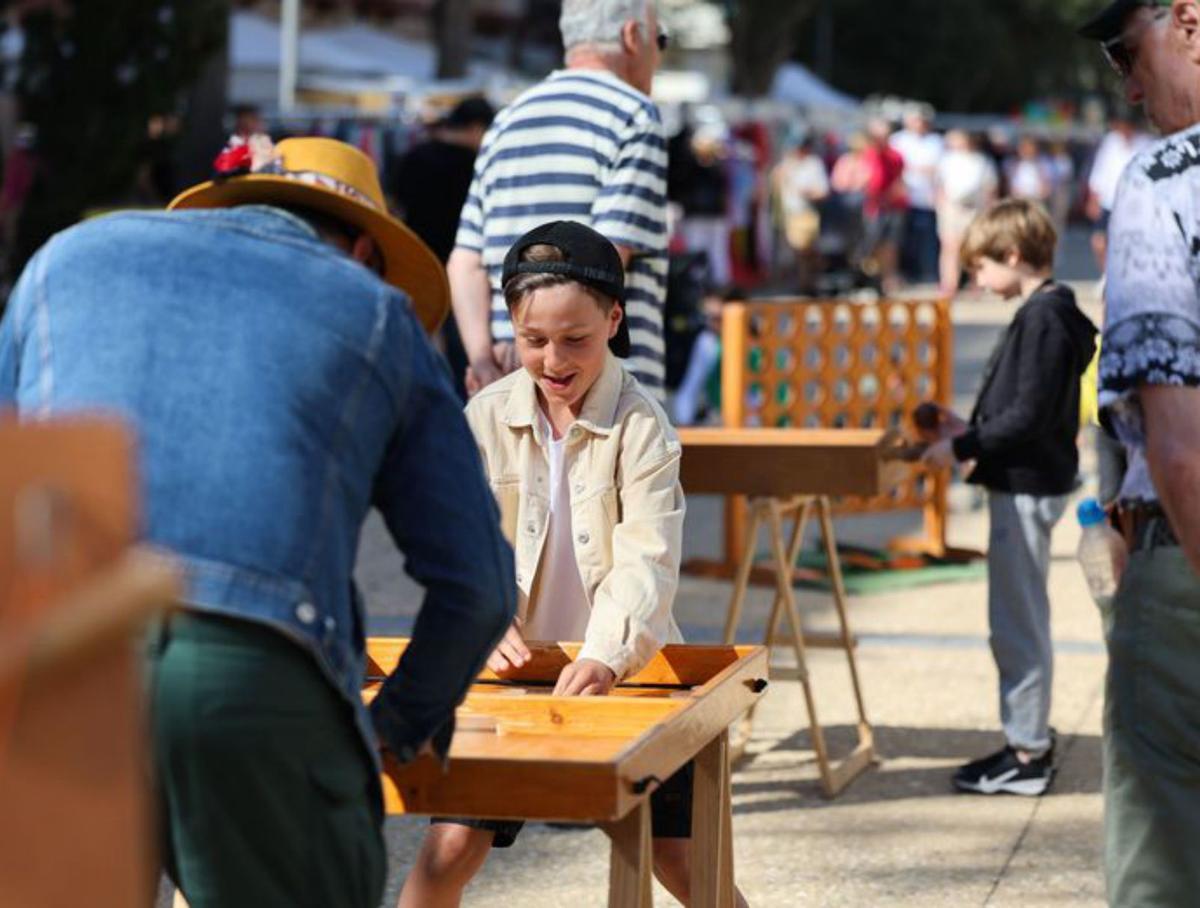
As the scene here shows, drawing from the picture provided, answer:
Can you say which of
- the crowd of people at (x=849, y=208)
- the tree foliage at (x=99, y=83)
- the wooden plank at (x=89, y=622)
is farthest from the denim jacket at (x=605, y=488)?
the crowd of people at (x=849, y=208)

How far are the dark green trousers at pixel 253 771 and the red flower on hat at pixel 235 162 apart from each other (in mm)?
787

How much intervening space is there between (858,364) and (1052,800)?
4.79 meters

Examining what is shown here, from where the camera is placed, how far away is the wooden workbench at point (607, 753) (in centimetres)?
308

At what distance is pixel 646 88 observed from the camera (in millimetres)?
6285

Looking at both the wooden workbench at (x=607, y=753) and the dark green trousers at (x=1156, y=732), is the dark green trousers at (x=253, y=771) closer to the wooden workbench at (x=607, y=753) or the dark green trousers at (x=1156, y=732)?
the wooden workbench at (x=607, y=753)

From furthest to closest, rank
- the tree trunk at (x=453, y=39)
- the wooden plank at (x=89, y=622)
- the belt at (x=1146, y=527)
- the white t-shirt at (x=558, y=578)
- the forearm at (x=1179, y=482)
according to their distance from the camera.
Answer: the tree trunk at (x=453, y=39)
the white t-shirt at (x=558, y=578)
the belt at (x=1146, y=527)
the forearm at (x=1179, y=482)
the wooden plank at (x=89, y=622)

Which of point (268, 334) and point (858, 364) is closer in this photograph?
point (268, 334)

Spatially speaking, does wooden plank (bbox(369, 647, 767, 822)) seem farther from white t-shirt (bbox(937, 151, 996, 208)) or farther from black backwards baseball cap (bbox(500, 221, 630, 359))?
white t-shirt (bbox(937, 151, 996, 208))

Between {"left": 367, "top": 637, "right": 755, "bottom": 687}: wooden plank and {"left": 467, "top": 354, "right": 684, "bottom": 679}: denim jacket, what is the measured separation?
53 millimetres

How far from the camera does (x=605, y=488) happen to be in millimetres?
4191

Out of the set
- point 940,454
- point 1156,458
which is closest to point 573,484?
point 1156,458

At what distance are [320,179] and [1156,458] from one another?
1.29 meters

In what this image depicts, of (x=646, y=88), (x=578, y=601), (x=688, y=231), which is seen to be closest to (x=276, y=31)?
(x=688, y=231)

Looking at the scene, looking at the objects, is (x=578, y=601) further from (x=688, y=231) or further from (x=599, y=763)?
(x=688, y=231)
